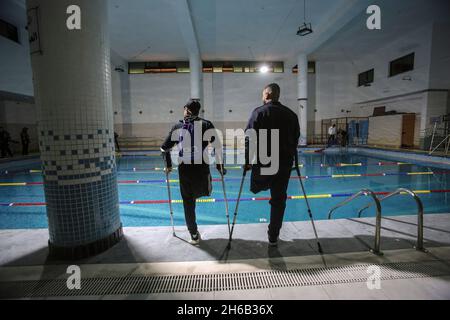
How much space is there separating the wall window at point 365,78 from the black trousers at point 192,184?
706 inches

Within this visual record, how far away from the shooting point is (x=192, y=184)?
2746 millimetres

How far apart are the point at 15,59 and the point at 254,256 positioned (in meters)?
14.4

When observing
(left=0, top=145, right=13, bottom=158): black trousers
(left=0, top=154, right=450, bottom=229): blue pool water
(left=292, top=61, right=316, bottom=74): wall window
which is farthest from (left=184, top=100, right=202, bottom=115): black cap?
(left=292, top=61, right=316, bottom=74): wall window

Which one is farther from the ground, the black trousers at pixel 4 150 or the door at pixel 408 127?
the door at pixel 408 127

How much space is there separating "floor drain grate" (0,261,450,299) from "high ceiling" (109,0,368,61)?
982 centimetres

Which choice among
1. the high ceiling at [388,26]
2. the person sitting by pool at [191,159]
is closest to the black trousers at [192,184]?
the person sitting by pool at [191,159]

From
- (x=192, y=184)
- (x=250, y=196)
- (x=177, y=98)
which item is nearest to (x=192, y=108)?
(x=192, y=184)

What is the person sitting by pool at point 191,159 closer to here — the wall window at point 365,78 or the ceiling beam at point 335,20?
the ceiling beam at point 335,20

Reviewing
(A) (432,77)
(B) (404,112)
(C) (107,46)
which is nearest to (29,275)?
(C) (107,46)

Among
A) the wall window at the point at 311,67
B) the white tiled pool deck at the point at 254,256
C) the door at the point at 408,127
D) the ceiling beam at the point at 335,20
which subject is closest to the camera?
the white tiled pool deck at the point at 254,256

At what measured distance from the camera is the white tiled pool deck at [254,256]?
76.5 inches
